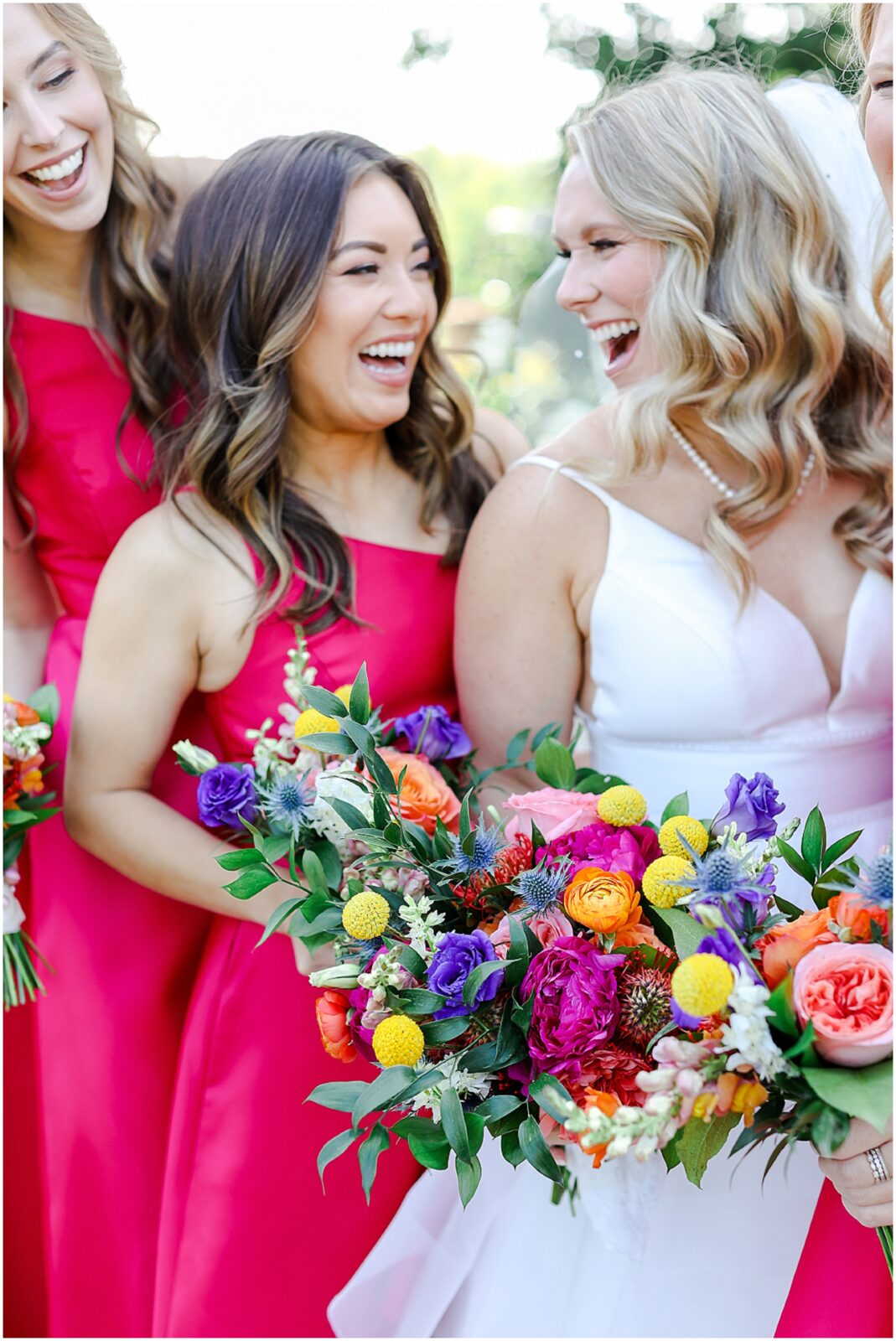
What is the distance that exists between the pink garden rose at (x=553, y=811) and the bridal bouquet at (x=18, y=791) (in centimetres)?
96

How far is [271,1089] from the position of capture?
7.64ft

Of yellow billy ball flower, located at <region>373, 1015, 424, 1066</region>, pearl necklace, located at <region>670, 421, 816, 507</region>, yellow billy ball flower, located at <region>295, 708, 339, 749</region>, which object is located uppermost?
pearl necklace, located at <region>670, 421, 816, 507</region>

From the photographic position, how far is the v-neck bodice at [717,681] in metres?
2.30

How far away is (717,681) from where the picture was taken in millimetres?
2297

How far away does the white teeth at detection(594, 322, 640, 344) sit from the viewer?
90.6 inches

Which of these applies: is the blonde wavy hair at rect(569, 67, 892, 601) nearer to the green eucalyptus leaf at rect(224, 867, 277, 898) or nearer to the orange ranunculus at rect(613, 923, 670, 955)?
the orange ranunculus at rect(613, 923, 670, 955)

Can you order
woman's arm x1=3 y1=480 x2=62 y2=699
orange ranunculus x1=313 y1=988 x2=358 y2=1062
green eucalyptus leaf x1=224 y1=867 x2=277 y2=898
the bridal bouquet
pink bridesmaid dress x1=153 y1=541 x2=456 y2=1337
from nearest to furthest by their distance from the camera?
orange ranunculus x1=313 y1=988 x2=358 y2=1062 → green eucalyptus leaf x1=224 y1=867 x2=277 y2=898 → the bridal bouquet → pink bridesmaid dress x1=153 y1=541 x2=456 y2=1337 → woman's arm x1=3 y1=480 x2=62 y2=699

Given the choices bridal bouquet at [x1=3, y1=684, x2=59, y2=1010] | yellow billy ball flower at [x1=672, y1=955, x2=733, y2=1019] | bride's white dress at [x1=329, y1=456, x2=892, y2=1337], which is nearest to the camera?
yellow billy ball flower at [x1=672, y1=955, x2=733, y2=1019]

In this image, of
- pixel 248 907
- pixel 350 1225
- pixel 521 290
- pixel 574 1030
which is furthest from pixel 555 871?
pixel 521 290

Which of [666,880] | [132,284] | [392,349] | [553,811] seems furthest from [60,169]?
[666,880]

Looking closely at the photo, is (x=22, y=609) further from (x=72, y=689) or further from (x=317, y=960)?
(x=317, y=960)

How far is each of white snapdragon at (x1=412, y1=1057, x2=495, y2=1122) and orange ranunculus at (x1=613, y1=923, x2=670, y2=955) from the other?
242 millimetres

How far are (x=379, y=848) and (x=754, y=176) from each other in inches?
58.1

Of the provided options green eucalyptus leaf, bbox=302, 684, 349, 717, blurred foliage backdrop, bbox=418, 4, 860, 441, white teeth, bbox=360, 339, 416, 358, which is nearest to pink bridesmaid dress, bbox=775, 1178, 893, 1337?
green eucalyptus leaf, bbox=302, 684, 349, 717
